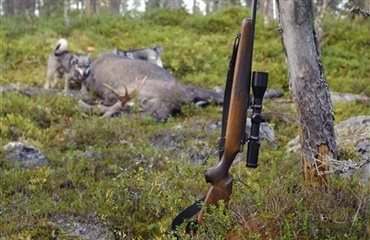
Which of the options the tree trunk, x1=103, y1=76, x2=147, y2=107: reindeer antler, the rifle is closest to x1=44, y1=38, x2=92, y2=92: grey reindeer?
x1=103, y1=76, x2=147, y2=107: reindeer antler

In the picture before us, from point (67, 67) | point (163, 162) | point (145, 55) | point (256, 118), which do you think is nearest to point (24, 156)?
point (163, 162)

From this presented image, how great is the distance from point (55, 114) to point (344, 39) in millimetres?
10306

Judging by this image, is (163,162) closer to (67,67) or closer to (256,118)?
(256,118)

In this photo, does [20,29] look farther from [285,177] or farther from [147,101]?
[285,177]

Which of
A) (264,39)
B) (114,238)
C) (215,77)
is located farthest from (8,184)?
(264,39)

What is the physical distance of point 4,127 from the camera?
8078 millimetres

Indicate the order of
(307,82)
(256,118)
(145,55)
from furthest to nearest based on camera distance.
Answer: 1. (145,55)
2. (307,82)
3. (256,118)

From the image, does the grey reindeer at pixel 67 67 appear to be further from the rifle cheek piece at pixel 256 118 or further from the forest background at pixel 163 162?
the rifle cheek piece at pixel 256 118

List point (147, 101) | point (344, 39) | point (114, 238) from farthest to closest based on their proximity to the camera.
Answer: point (344, 39)
point (147, 101)
point (114, 238)

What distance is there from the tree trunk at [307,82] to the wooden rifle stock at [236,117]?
3.72ft

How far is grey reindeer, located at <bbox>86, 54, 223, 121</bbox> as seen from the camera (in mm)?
9883

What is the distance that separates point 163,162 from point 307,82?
2.45m

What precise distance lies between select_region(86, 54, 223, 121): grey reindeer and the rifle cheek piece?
15.7 ft

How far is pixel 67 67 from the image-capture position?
1268cm
